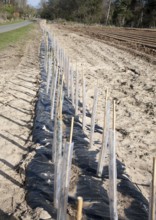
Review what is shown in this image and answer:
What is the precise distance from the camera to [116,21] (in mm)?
58438

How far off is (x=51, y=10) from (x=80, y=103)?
7214 cm

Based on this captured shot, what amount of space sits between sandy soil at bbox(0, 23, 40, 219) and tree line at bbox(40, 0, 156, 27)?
137 feet

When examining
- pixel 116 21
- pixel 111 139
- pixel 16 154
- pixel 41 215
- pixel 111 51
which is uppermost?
pixel 116 21

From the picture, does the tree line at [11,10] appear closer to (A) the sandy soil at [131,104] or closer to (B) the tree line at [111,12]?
(B) the tree line at [111,12]

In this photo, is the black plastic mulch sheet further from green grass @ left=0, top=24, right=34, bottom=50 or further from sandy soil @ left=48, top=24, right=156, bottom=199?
green grass @ left=0, top=24, right=34, bottom=50

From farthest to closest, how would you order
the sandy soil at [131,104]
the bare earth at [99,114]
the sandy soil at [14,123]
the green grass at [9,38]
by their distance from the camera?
the green grass at [9,38] < the sandy soil at [131,104] < the bare earth at [99,114] < the sandy soil at [14,123]

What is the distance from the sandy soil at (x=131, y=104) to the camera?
4.86 m

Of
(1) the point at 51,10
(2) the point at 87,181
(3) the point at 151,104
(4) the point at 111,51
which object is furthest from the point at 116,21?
(2) the point at 87,181

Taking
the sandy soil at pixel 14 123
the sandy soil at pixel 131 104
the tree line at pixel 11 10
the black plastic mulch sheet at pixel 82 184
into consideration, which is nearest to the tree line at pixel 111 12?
the tree line at pixel 11 10

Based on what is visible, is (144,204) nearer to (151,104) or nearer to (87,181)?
(87,181)

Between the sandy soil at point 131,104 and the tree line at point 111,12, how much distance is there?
124 feet

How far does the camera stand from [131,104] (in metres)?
7.73

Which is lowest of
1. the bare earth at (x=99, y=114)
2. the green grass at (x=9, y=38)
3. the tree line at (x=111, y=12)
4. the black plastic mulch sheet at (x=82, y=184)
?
the black plastic mulch sheet at (x=82, y=184)

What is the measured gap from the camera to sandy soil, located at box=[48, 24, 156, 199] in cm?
486
